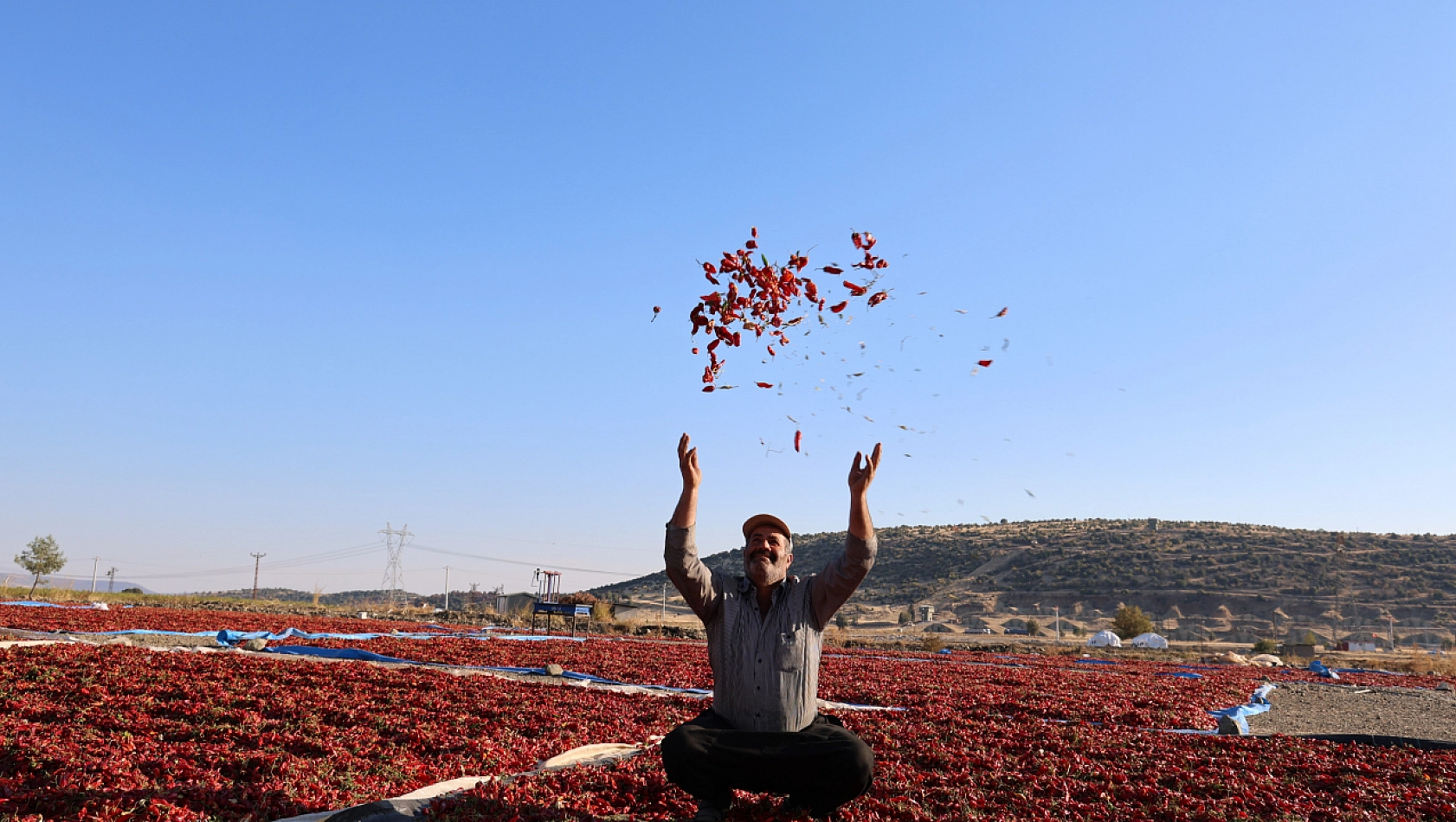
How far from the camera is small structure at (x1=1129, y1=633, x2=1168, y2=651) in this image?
1802 inches

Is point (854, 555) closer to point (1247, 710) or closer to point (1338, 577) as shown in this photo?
point (1247, 710)

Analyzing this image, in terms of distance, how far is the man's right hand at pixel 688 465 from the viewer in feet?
16.5

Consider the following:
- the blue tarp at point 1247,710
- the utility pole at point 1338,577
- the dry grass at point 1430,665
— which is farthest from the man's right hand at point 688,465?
the utility pole at point 1338,577

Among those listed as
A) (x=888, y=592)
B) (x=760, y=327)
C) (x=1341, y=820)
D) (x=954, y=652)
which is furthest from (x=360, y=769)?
(x=888, y=592)

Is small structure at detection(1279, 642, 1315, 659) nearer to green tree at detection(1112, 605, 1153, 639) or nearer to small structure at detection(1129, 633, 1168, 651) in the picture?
small structure at detection(1129, 633, 1168, 651)

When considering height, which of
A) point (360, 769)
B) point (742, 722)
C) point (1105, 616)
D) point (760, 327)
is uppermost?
point (760, 327)

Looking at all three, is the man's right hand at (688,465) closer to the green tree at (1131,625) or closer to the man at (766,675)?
the man at (766,675)

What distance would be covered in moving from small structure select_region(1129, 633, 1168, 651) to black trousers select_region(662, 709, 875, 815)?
1843 inches

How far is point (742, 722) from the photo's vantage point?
16.4 ft

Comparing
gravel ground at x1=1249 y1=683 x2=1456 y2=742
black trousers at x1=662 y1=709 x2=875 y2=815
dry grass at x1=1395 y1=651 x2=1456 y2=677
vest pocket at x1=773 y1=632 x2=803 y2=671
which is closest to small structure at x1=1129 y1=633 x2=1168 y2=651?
dry grass at x1=1395 y1=651 x2=1456 y2=677

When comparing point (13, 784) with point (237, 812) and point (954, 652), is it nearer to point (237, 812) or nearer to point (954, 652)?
point (237, 812)

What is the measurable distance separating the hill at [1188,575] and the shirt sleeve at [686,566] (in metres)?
60.9

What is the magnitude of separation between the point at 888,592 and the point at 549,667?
70.4 meters

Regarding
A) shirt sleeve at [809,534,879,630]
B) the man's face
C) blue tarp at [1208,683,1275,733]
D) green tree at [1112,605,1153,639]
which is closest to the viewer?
shirt sleeve at [809,534,879,630]
